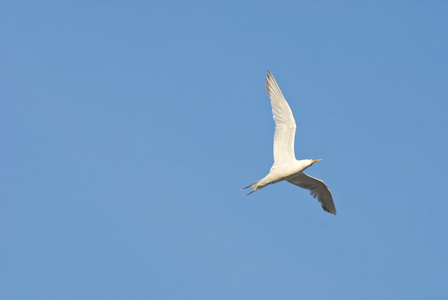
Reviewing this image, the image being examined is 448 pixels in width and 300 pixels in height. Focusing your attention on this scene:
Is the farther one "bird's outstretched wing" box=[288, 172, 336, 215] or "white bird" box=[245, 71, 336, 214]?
"bird's outstretched wing" box=[288, 172, 336, 215]

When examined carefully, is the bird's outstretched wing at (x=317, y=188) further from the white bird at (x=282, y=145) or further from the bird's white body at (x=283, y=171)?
the bird's white body at (x=283, y=171)

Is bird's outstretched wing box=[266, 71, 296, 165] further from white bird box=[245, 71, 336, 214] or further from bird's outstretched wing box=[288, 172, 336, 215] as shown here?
bird's outstretched wing box=[288, 172, 336, 215]

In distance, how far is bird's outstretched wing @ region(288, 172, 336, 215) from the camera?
33.0m

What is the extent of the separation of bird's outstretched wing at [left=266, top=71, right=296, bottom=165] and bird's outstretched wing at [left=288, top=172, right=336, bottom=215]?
4.96 feet

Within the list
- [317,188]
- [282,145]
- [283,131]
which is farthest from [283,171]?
[317,188]

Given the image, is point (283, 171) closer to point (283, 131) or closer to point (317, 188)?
point (283, 131)

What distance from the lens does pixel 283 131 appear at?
103ft

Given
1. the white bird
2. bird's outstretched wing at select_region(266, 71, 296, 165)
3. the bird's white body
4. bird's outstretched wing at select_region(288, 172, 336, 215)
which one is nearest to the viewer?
the bird's white body

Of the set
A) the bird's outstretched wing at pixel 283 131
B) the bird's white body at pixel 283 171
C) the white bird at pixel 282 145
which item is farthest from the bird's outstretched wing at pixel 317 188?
the bird's outstretched wing at pixel 283 131

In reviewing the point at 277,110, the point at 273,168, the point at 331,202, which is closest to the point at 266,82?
the point at 277,110

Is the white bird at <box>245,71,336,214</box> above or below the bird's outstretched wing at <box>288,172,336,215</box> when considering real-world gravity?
above

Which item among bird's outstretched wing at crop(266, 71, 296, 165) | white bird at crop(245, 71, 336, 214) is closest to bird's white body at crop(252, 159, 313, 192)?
white bird at crop(245, 71, 336, 214)

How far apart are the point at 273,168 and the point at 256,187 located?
135 centimetres

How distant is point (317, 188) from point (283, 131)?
13.3 ft
